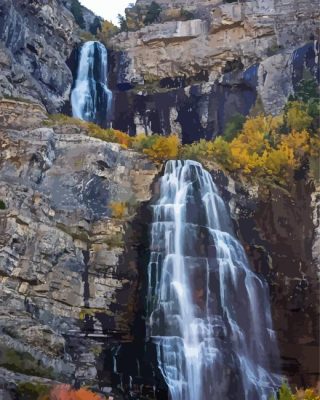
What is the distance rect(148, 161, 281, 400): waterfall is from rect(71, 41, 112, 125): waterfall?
15.5 meters

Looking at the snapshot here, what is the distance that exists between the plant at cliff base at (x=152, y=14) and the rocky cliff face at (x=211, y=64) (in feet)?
1.91

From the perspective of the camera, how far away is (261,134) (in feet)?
123

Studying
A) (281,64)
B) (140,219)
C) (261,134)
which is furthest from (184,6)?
(140,219)

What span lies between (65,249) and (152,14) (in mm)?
31104

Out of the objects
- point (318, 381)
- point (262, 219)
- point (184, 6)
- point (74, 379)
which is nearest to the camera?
point (74, 379)

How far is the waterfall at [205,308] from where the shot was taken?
22656mm

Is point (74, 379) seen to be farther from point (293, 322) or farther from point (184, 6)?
point (184, 6)

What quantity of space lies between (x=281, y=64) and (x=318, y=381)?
82.4 feet

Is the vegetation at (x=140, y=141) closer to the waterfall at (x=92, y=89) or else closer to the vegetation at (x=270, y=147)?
the vegetation at (x=270, y=147)

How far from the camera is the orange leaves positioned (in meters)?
18.4

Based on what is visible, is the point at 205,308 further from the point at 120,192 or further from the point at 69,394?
the point at 120,192

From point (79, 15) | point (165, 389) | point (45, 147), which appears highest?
point (79, 15)

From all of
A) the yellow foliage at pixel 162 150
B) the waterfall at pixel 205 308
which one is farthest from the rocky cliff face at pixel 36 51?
the waterfall at pixel 205 308

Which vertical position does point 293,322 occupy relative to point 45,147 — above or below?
below
